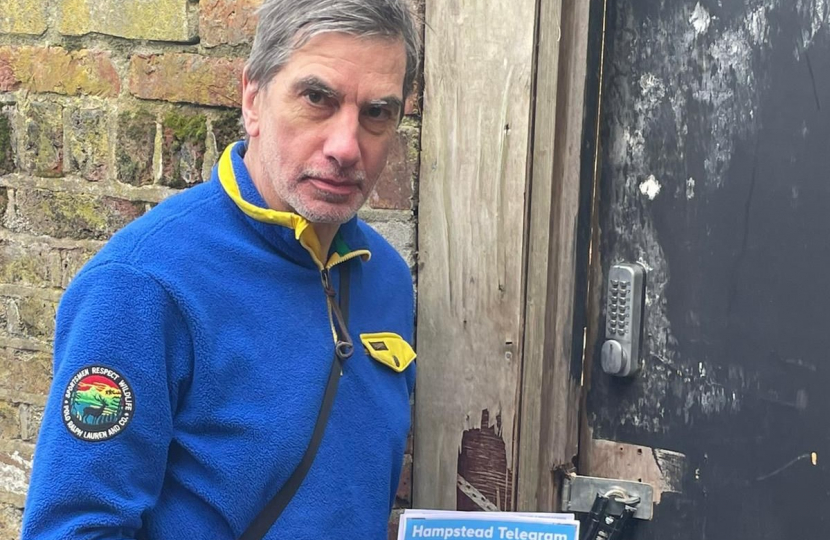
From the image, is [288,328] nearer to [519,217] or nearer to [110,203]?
[519,217]

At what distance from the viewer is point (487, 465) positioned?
2369 millimetres

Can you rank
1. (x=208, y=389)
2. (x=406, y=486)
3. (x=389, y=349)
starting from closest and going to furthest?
(x=208, y=389) < (x=389, y=349) < (x=406, y=486)

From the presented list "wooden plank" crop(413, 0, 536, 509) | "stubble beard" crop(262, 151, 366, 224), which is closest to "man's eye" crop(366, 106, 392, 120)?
Answer: "stubble beard" crop(262, 151, 366, 224)

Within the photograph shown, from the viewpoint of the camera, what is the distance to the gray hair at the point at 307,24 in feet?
5.54

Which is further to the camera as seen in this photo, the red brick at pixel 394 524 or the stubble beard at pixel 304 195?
the red brick at pixel 394 524

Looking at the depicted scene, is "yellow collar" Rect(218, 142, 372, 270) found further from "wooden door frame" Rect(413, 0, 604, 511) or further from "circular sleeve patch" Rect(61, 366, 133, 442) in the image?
"wooden door frame" Rect(413, 0, 604, 511)

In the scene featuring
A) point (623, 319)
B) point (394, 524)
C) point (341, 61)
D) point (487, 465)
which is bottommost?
point (394, 524)

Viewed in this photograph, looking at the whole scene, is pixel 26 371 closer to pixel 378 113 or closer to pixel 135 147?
pixel 135 147

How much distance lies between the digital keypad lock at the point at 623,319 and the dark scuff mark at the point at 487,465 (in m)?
0.27

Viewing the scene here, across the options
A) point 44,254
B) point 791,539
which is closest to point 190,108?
point 44,254

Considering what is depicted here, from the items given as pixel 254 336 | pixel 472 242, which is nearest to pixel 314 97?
pixel 254 336

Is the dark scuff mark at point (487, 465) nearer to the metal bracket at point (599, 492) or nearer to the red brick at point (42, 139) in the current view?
the metal bracket at point (599, 492)

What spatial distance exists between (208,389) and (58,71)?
48.2 inches

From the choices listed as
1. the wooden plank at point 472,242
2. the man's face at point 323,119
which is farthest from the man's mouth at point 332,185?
the wooden plank at point 472,242
